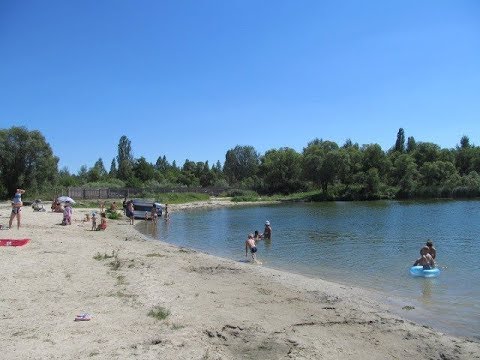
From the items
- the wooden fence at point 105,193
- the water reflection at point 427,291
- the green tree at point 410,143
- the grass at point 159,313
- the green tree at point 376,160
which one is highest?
the green tree at point 410,143

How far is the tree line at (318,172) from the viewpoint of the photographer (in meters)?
59.6

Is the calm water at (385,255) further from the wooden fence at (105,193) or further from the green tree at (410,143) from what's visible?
the green tree at (410,143)

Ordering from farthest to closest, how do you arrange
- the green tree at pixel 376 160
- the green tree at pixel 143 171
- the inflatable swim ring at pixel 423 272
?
1. the green tree at pixel 143 171
2. the green tree at pixel 376 160
3. the inflatable swim ring at pixel 423 272

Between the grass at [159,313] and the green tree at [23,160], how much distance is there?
55907mm

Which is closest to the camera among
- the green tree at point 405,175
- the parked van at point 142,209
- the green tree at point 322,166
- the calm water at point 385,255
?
the calm water at point 385,255

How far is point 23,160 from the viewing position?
2339 inches

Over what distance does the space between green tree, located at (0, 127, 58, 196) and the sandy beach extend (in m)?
48.1

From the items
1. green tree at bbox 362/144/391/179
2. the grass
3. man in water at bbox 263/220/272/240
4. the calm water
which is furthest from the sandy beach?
green tree at bbox 362/144/391/179

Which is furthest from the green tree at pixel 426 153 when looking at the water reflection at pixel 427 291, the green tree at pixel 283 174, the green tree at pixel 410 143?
the water reflection at pixel 427 291

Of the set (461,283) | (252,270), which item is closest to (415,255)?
(461,283)

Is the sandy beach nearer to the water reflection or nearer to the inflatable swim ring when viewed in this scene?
the water reflection

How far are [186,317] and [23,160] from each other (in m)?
57.7

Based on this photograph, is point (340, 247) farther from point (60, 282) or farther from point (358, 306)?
point (60, 282)

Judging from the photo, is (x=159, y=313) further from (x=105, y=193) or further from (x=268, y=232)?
(x=105, y=193)
